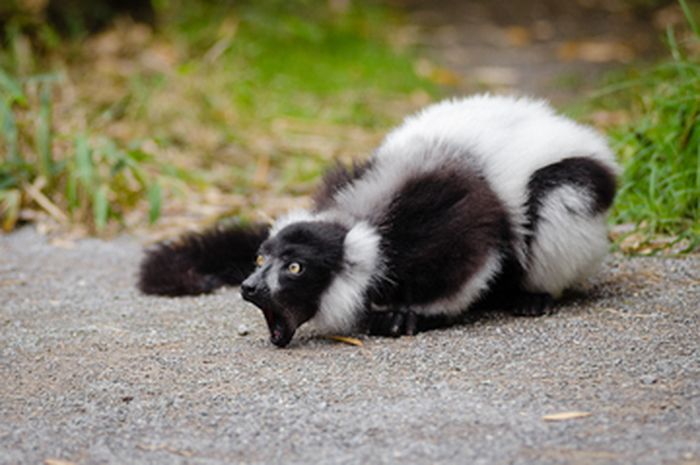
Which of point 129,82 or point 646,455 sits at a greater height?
point 646,455

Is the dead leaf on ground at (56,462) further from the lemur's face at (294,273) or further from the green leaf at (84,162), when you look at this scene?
the green leaf at (84,162)

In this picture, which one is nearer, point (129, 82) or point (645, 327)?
point (645, 327)

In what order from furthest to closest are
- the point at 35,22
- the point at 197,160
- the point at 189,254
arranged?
1. the point at 35,22
2. the point at 197,160
3. the point at 189,254

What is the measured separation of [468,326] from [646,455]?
1.56m

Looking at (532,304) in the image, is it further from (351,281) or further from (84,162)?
(84,162)

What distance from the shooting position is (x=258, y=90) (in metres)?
9.52

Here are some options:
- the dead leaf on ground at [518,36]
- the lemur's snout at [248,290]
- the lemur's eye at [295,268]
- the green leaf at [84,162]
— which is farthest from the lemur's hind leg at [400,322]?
the dead leaf on ground at [518,36]

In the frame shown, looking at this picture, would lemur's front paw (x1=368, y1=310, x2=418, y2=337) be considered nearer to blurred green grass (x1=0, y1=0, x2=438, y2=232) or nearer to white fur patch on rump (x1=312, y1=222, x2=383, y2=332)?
white fur patch on rump (x1=312, y1=222, x2=383, y2=332)

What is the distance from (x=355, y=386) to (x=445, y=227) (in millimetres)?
940

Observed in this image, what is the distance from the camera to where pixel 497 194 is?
14.1 feet

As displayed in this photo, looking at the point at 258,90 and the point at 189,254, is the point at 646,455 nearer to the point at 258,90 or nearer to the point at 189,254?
the point at 189,254

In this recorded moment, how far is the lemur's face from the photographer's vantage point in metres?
3.92

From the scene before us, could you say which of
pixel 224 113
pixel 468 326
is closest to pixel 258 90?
pixel 224 113

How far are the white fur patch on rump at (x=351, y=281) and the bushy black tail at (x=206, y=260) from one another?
1.11 metres
